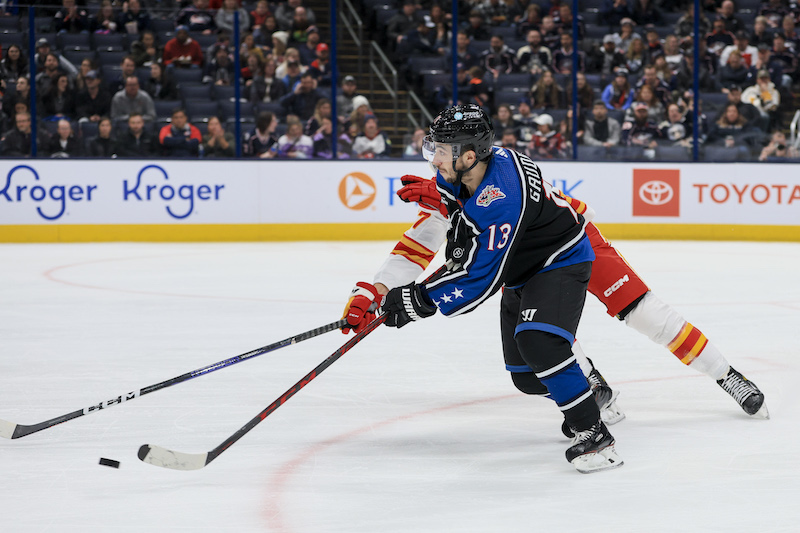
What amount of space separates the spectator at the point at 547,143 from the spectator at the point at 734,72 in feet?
6.12

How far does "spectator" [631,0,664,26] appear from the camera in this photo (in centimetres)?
1112

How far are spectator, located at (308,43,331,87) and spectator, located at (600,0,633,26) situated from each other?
10.1 feet

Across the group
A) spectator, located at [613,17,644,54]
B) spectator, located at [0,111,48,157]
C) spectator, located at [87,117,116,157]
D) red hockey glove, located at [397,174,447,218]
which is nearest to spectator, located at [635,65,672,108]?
spectator, located at [613,17,644,54]

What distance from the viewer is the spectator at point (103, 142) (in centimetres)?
973

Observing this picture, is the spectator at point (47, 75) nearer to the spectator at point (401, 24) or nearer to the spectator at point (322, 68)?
the spectator at point (322, 68)

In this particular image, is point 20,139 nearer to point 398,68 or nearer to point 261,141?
point 261,141

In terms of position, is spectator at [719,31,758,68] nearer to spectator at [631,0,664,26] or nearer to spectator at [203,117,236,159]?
spectator at [631,0,664,26]

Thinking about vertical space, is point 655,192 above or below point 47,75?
below

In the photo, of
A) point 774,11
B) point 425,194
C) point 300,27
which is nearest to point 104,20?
point 300,27

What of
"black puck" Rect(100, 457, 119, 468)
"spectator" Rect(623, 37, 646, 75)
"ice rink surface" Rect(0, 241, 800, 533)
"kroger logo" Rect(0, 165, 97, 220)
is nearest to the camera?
"ice rink surface" Rect(0, 241, 800, 533)

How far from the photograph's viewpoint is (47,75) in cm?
976

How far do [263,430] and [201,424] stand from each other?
8.7 inches

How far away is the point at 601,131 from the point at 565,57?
926 millimetres

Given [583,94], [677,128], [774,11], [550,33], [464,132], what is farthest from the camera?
[774,11]
